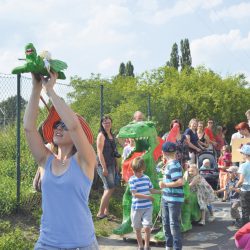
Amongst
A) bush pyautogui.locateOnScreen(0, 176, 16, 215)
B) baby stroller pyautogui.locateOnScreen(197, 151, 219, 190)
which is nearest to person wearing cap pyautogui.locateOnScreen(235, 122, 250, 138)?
baby stroller pyautogui.locateOnScreen(197, 151, 219, 190)

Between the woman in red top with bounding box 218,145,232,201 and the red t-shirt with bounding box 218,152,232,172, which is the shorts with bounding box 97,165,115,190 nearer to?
the woman in red top with bounding box 218,145,232,201

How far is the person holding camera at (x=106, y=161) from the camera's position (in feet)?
24.7

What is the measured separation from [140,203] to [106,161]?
2.00 metres

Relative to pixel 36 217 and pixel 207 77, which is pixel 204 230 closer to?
pixel 36 217

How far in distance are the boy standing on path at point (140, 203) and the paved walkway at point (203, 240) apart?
49 centimetres

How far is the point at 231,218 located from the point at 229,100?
52.6ft

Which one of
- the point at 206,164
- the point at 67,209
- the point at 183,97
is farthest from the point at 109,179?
the point at 183,97

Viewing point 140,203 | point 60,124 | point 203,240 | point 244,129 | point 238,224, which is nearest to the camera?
point 60,124

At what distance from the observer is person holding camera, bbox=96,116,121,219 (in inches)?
296

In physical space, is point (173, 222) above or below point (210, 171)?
below

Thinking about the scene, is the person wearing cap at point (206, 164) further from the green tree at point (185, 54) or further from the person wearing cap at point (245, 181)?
the green tree at point (185, 54)

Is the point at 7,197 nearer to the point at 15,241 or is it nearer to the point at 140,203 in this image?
the point at 15,241

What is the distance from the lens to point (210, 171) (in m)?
10.3

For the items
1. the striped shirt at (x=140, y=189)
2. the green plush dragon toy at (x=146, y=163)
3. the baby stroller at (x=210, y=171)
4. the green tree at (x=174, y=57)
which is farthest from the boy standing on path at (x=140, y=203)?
the green tree at (x=174, y=57)
